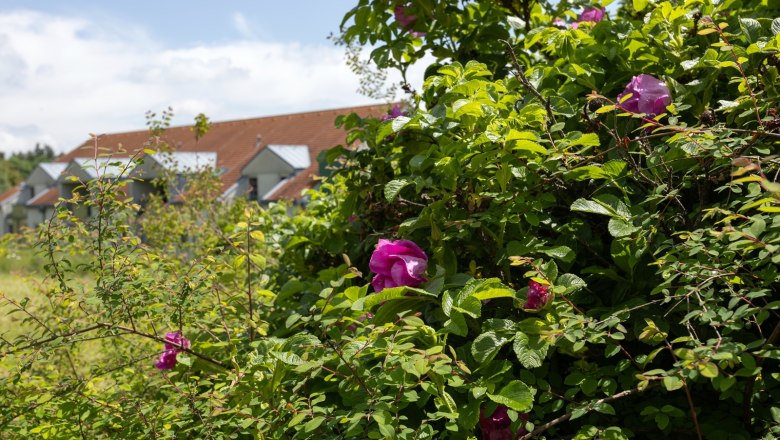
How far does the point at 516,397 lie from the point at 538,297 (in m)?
0.22

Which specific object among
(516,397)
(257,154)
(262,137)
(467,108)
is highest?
(467,108)

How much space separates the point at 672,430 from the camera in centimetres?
168

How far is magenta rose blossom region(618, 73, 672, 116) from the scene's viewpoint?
6.41 ft

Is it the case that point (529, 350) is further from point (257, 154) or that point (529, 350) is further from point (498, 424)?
point (257, 154)

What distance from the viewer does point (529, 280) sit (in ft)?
6.19

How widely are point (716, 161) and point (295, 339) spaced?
1.07 m

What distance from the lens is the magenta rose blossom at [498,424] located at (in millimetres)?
1665

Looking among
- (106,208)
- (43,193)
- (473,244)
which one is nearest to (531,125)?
(473,244)

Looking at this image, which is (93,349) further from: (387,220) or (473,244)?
(473,244)

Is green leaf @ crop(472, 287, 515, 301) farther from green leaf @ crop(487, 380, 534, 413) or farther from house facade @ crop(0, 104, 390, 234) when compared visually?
house facade @ crop(0, 104, 390, 234)

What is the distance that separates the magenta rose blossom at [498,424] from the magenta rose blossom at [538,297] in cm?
25

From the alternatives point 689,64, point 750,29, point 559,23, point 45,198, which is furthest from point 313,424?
point 45,198

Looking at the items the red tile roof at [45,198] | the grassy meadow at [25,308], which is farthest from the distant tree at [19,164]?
the grassy meadow at [25,308]

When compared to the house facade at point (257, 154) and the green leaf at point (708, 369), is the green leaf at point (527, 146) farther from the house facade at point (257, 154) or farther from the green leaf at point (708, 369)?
the house facade at point (257, 154)
